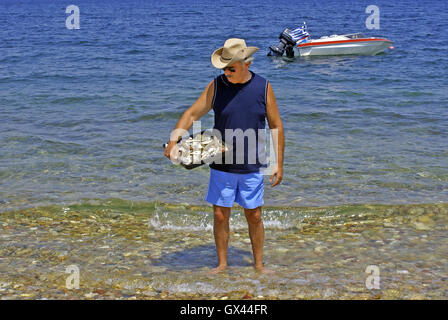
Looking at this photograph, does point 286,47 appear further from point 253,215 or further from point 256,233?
point 253,215

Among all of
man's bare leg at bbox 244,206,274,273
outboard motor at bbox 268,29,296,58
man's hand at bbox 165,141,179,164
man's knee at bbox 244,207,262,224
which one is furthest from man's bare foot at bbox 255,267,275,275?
outboard motor at bbox 268,29,296,58

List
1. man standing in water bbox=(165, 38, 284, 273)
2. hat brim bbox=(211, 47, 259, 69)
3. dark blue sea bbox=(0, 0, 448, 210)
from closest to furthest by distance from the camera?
hat brim bbox=(211, 47, 259, 69), man standing in water bbox=(165, 38, 284, 273), dark blue sea bbox=(0, 0, 448, 210)

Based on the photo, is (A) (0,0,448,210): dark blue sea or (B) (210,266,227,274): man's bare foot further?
(A) (0,0,448,210): dark blue sea

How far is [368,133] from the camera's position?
12.6 meters

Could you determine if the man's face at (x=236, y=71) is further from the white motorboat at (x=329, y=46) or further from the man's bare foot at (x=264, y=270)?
the white motorboat at (x=329, y=46)

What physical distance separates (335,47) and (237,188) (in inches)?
971

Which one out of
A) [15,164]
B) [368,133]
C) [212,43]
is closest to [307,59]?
[212,43]

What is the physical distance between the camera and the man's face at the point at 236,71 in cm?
470

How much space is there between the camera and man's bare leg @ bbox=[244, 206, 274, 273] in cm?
514

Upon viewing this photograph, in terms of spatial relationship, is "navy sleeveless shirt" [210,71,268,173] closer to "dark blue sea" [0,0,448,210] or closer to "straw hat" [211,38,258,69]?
"straw hat" [211,38,258,69]

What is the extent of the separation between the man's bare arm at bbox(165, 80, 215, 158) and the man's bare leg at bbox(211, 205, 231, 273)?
2.50 feet

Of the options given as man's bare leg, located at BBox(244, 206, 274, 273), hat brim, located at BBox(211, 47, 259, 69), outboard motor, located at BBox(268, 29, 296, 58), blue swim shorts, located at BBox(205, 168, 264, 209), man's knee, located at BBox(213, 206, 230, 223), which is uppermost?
hat brim, located at BBox(211, 47, 259, 69)

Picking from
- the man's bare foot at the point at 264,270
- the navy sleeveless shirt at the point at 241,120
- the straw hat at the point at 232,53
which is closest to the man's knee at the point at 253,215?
the navy sleeveless shirt at the point at 241,120
